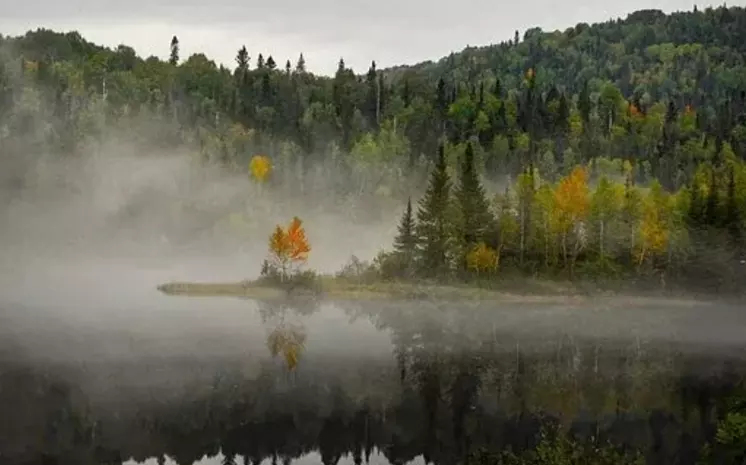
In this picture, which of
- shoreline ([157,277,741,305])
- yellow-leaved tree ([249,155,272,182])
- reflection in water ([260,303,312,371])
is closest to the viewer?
reflection in water ([260,303,312,371])

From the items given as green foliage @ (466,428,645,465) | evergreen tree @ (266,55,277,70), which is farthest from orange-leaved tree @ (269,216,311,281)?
evergreen tree @ (266,55,277,70)

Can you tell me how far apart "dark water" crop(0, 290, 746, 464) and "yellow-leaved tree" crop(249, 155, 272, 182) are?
183 ft

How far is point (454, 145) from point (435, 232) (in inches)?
2126

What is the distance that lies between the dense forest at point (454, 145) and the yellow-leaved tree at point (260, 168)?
1578 millimetres

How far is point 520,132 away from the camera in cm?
15150

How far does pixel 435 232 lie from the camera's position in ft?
302

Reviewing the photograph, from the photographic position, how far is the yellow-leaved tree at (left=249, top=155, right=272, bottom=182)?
445ft

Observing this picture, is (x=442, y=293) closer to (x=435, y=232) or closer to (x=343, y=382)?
(x=435, y=232)

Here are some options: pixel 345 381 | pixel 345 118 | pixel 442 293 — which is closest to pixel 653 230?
pixel 442 293

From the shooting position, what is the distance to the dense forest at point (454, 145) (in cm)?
9344

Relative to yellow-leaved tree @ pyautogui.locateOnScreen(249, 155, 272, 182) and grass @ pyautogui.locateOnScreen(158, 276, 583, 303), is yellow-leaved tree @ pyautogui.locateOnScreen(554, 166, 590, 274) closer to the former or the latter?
grass @ pyautogui.locateOnScreen(158, 276, 583, 303)

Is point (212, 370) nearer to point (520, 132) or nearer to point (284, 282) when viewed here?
point (284, 282)

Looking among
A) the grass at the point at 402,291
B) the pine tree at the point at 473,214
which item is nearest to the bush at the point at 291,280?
the grass at the point at 402,291

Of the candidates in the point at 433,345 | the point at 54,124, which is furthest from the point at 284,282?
the point at 54,124
